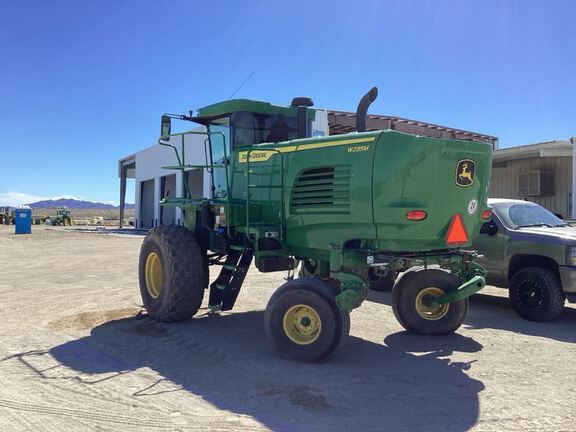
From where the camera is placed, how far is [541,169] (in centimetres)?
1662

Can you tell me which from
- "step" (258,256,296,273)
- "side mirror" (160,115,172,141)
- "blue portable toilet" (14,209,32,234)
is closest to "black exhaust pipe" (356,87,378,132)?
"step" (258,256,296,273)

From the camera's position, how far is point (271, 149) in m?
6.14

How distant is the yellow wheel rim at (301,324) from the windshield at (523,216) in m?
4.49

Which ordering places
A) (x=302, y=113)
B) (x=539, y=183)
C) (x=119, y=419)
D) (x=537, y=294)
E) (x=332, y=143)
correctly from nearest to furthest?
(x=119, y=419)
(x=332, y=143)
(x=302, y=113)
(x=537, y=294)
(x=539, y=183)

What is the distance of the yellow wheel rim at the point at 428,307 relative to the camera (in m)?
6.52

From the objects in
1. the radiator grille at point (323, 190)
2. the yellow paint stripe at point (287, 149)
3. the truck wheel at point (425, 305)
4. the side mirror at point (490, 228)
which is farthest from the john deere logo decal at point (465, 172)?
the side mirror at point (490, 228)

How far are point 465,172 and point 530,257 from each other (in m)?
3.29

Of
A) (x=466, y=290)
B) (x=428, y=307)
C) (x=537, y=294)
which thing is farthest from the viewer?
(x=537, y=294)

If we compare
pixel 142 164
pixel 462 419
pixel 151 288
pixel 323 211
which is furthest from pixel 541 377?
A: pixel 142 164

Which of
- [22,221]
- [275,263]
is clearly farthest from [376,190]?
[22,221]

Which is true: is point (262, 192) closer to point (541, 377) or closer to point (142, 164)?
point (541, 377)

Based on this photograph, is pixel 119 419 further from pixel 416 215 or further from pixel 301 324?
pixel 416 215

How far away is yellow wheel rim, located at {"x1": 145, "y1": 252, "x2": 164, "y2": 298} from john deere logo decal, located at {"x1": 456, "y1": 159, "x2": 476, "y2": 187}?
4.19 metres

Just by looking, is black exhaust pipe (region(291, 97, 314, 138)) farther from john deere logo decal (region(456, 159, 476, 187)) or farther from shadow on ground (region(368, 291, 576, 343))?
shadow on ground (region(368, 291, 576, 343))
